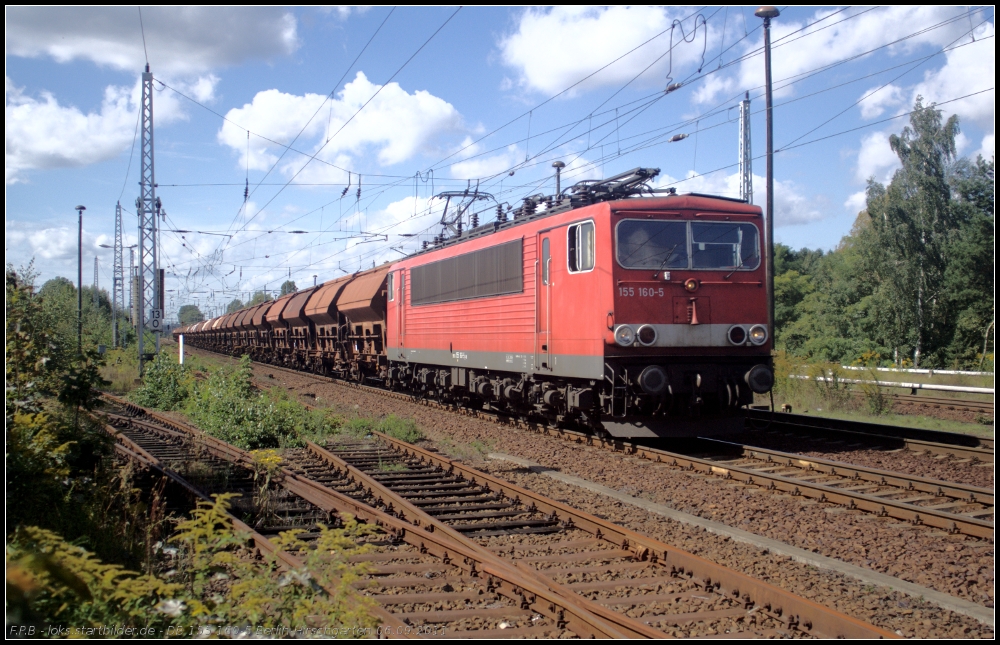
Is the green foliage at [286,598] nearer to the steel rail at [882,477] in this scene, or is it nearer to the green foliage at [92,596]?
the green foliage at [92,596]

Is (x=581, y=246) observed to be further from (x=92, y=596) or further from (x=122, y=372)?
(x=122, y=372)

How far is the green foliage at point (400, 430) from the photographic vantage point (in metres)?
12.4

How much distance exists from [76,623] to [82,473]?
4506mm

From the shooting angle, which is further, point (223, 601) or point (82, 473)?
point (82, 473)

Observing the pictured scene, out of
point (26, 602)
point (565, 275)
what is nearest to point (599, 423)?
point (565, 275)

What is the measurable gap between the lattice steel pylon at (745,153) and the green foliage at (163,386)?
14.9 metres

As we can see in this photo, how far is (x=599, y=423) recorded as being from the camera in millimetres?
11797

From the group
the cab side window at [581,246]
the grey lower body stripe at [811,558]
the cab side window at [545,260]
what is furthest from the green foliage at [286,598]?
the cab side window at [545,260]

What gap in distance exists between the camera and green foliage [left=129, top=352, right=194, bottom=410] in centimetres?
1833

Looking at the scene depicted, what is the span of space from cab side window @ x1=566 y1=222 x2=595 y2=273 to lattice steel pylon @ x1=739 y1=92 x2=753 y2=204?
8.86 m

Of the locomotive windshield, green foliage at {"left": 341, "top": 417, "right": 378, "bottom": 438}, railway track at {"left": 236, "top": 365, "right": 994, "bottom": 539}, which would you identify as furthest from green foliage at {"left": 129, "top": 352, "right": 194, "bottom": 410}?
the locomotive windshield

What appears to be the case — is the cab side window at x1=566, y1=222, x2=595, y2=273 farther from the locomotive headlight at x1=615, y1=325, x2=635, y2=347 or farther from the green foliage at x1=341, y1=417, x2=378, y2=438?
the green foliage at x1=341, y1=417, x2=378, y2=438

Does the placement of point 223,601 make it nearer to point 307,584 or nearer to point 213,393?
point 307,584

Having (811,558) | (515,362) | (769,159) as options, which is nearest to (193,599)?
(811,558)
